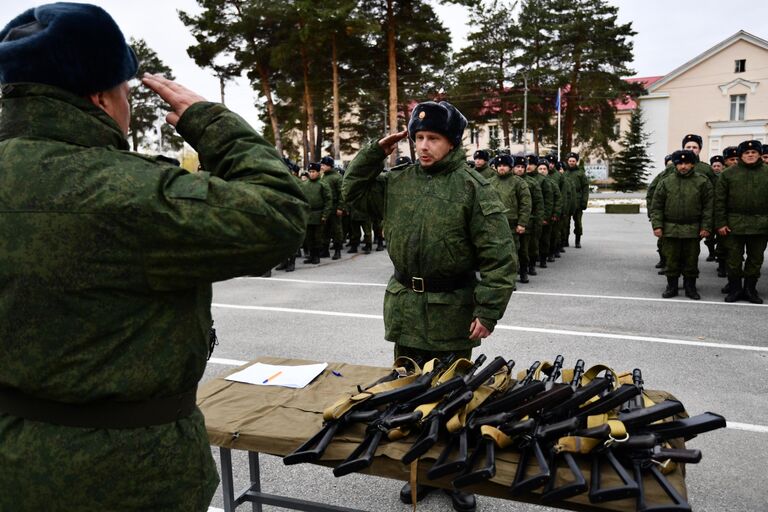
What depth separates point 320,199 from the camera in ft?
40.1

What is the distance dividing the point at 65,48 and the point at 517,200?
907 centimetres

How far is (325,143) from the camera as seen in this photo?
5109 centimetres

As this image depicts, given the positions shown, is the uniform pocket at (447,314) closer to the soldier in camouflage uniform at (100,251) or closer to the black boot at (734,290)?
the soldier in camouflage uniform at (100,251)

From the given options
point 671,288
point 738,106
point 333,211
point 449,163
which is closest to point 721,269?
point 671,288

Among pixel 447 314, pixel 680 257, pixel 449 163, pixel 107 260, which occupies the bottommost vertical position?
pixel 680 257

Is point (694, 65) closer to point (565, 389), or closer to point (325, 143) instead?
point (325, 143)

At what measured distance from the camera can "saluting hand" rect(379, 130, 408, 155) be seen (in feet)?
10.3

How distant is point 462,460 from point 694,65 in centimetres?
5756

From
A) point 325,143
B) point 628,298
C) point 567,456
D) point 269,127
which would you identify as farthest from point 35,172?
point 325,143

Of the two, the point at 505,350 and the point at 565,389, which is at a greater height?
the point at 565,389

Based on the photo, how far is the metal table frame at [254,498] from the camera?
274cm

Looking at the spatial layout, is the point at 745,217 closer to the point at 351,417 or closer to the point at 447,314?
the point at 447,314

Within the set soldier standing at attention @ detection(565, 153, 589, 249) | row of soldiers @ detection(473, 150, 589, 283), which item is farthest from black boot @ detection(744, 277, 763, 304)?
soldier standing at attention @ detection(565, 153, 589, 249)

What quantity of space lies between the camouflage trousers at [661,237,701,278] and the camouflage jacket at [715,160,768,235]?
1.55 ft
